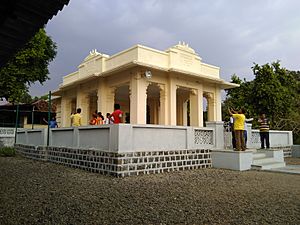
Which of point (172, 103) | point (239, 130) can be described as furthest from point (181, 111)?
point (239, 130)

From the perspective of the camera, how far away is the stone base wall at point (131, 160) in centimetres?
711

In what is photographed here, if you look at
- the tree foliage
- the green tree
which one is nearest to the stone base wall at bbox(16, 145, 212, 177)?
the green tree

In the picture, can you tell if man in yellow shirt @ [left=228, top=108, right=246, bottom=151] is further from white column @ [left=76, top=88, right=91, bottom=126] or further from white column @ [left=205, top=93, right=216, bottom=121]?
white column @ [left=76, top=88, right=91, bottom=126]

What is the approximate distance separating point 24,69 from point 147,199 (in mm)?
17000

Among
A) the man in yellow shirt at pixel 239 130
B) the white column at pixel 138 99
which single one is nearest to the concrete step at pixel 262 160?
the man in yellow shirt at pixel 239 130

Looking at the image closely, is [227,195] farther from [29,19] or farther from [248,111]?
[248,111]

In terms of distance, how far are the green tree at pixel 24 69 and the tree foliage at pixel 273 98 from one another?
15074mm

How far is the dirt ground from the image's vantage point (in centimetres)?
375

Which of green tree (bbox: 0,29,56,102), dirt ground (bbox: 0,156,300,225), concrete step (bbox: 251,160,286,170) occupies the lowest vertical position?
dirt ground (bbox: 0,156,300,225)

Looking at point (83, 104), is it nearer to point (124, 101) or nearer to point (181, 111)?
point (124, 101)

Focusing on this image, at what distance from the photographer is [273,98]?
1827 centimetres

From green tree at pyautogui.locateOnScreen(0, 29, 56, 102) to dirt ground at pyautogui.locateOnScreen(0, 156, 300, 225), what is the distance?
11587 millimetres

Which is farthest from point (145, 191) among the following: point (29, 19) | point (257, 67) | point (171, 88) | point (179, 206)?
point (257, 67)

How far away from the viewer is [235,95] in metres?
20.8
